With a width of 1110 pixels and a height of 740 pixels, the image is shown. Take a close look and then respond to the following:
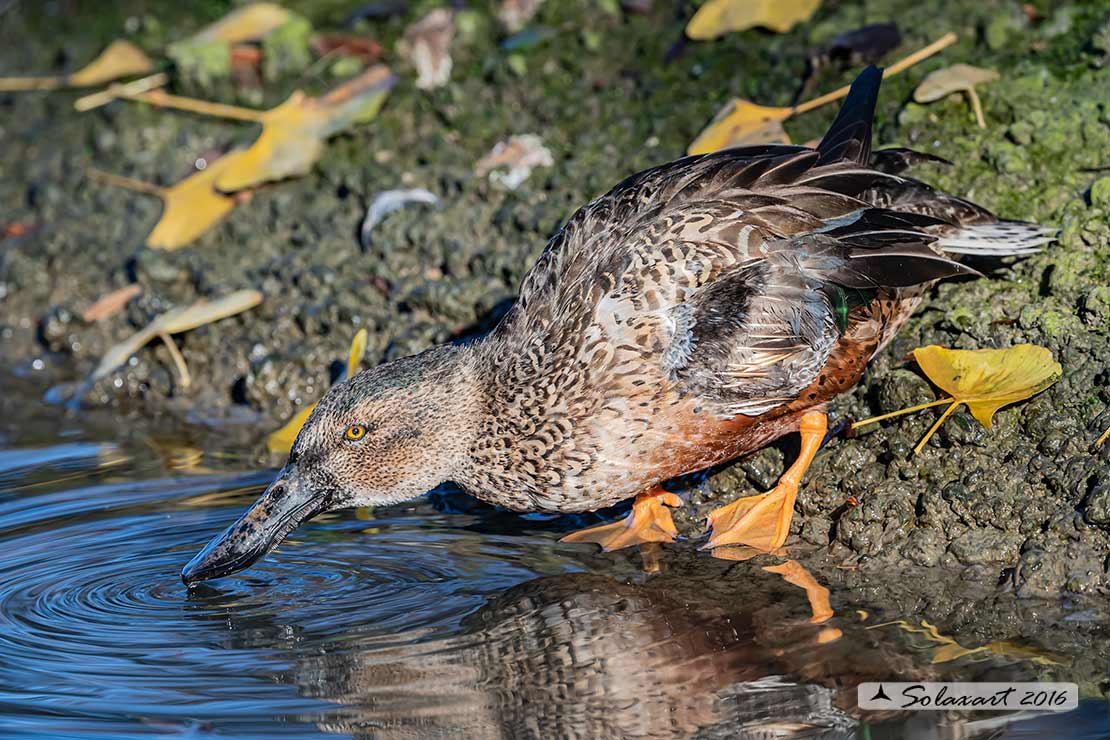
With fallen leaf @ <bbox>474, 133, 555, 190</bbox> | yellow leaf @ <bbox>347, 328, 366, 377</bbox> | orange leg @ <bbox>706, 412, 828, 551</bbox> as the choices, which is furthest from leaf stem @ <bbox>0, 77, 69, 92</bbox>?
orange leg @ <bbox>706, 412, 828, 551</bbox>

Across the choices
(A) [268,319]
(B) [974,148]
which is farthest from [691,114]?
(A) [268,319]

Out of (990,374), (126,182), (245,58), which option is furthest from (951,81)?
(126,182)

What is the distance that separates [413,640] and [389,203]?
127 inches

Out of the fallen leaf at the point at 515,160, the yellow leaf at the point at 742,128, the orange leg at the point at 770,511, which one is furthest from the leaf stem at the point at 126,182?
Answer: the orange leg at the point at 770,511

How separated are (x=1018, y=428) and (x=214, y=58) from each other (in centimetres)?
540

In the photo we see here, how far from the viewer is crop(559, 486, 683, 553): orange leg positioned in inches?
200

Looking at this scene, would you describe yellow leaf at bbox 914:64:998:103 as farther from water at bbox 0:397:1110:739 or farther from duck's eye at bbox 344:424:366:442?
duck's eye at bbox 344:424:366:442

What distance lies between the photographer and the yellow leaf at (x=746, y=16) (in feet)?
23.3

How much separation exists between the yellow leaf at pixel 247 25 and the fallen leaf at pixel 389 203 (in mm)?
1994

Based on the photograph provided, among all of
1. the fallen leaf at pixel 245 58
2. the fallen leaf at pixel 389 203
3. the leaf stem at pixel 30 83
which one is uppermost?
the leaf stem at pixel 30 83

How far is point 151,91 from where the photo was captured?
27.7 feet

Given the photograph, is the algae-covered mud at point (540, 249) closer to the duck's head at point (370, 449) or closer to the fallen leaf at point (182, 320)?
the fallen leaf at point (182, 320)

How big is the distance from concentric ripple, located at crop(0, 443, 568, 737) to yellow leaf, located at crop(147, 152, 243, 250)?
1.93m

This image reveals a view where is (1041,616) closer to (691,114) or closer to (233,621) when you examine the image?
(233,621)
